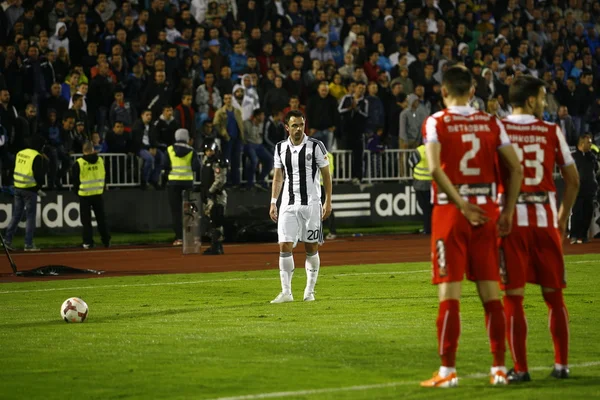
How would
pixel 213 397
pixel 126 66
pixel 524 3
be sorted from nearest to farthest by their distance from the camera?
pixel 213 397 < pixel 126 66 < pixel 524 3

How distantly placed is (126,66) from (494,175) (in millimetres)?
17804

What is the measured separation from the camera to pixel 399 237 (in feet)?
86.8

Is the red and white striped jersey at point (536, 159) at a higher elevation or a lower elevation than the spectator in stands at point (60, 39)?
lower

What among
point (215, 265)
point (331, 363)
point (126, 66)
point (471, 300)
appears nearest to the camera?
point (331, 363)

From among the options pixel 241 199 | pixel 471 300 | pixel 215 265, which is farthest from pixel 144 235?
pixel 471 300

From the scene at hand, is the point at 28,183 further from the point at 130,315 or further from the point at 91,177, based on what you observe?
the point at 130,315

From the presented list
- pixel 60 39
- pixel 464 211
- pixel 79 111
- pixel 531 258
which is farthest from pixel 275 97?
pixel 464 211

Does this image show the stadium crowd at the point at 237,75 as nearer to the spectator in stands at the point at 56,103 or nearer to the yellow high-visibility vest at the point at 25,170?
the spectator in stands at the point at 56,103

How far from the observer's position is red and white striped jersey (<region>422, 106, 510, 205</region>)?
811 centimetres

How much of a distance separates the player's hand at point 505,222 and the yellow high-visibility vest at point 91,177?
Result: 52.2 feet

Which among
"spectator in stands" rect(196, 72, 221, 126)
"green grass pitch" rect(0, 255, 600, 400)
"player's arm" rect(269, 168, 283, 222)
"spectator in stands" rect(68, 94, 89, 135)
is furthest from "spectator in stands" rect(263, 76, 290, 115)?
"player's arm" rect(269, 168, 283, 222)

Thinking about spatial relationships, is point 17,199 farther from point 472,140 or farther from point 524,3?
point 524,3

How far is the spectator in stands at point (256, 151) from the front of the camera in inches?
1015

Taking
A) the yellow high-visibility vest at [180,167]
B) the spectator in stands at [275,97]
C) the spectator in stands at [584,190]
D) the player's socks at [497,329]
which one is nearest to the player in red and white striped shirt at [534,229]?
the player's socks at [497,329]
